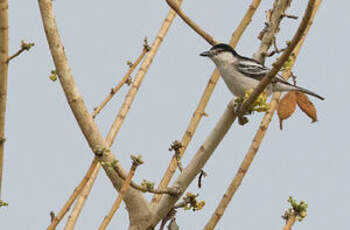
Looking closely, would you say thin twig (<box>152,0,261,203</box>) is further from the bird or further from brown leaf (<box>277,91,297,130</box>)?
the bird

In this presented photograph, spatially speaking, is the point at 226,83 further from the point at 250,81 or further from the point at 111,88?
the point at 111,88

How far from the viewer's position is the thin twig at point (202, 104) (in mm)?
4187

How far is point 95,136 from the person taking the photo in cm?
346

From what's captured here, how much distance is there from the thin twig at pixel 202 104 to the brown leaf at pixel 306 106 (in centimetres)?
72

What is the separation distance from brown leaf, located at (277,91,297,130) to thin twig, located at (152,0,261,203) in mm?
599

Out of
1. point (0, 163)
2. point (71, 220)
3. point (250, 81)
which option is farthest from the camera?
point (250, 81)

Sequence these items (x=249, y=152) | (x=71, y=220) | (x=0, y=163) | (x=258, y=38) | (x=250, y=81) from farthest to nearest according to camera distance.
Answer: (x=250, y=81), (x=258, y=38), (x=249, y=152), (x=71, y=220), (x=0, y=163)

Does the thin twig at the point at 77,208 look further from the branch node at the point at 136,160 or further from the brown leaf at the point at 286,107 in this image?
the brown leaf at the point at 286,107

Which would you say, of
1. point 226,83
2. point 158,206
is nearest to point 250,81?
point 226,83

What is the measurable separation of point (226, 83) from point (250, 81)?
32 cm

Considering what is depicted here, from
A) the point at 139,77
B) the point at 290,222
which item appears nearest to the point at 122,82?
the point at 139,77

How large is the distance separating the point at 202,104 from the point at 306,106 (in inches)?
31.1

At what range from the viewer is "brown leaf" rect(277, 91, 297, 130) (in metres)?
4.09

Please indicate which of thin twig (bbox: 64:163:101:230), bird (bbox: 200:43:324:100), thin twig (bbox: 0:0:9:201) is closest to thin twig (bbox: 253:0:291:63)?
thin twig (bbox: 64:163:101:230)
